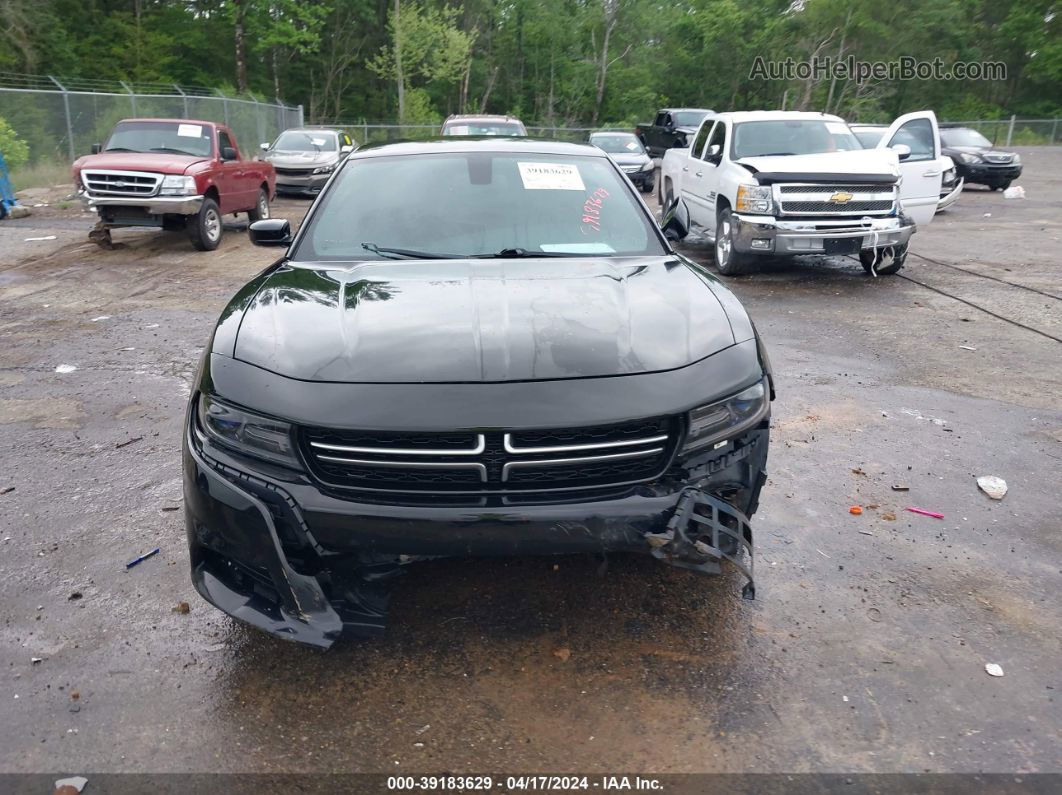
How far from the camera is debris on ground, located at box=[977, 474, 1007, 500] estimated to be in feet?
14.3

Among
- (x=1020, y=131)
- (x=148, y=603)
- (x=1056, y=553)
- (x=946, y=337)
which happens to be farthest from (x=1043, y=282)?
(x=1020, y=131)

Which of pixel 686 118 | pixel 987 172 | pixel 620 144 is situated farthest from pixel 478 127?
pixel 987 172

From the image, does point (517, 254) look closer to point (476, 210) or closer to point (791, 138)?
point (476, 210)

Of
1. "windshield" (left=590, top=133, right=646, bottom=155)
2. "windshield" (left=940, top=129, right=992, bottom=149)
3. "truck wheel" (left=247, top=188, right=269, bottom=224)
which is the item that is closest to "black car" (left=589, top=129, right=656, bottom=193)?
"windshield" (left=590, top=133, right=646, bottom=155)

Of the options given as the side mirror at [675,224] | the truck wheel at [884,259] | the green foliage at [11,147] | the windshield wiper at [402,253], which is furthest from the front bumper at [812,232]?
the green foliage at [11,147]

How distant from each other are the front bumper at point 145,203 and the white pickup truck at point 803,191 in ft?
21.4

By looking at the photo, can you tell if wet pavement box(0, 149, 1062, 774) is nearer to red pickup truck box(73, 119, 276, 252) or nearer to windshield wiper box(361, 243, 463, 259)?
windshield wiper box(361, 243, 463, 259)

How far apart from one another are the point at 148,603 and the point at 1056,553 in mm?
3823

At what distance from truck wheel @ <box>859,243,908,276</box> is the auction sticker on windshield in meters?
6.90

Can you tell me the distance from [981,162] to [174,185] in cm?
1865

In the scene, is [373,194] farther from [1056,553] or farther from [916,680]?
[1056,553]

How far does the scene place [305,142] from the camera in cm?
1997

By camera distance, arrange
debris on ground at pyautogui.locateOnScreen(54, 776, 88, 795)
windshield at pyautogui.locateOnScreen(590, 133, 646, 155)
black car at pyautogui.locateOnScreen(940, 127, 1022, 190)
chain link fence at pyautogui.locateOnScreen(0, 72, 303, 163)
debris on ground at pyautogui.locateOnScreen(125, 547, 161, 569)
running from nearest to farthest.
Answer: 1. debris on ground at pyautogui.locateOnScreen(54, 776, 88, 795)
2. debris on ground at pyautogui.locateOnScreen(125, 547, 161, 569)
3. chain link fence at pyautogui.locateOnScreen(0, 72, 303, 163)
4. black car at pyautogui.locateOnScreen(940, 127, 1022, 190)
5. windshield at pyautogui.locateOnScreen(590, 133, 646, 155)

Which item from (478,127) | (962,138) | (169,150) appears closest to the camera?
(169,150)
